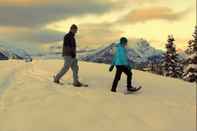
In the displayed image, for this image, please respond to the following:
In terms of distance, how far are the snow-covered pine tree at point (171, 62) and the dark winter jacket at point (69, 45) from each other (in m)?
41.1

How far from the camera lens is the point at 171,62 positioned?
6019 cm

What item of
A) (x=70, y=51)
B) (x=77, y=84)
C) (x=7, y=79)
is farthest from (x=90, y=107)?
(x=7, y=79)

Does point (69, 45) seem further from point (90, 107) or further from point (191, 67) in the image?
point (191, 67)

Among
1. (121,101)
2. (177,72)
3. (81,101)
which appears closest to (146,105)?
(121,101)

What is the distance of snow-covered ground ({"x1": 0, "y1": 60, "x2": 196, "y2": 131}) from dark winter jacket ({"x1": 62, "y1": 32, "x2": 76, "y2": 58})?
43.8 inches

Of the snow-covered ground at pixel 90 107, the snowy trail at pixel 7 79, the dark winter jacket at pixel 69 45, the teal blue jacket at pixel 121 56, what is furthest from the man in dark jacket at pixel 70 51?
the snowy trail at pixel 7 79

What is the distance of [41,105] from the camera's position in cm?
1582

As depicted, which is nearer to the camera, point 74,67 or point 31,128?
point 31,128

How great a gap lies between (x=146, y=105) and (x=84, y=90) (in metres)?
2.51

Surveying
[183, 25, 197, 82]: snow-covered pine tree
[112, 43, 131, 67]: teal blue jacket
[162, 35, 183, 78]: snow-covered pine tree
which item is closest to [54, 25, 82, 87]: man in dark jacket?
[112, 43, 131, 67]: teal blue jacket

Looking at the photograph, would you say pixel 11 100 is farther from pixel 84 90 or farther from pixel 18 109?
pixel 84 90

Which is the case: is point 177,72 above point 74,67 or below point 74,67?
below

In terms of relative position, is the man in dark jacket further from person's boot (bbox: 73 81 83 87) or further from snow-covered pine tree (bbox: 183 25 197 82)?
snow-covered pine tree (bbox: 183 25 197 82)

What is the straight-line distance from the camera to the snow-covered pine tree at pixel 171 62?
197 feet
